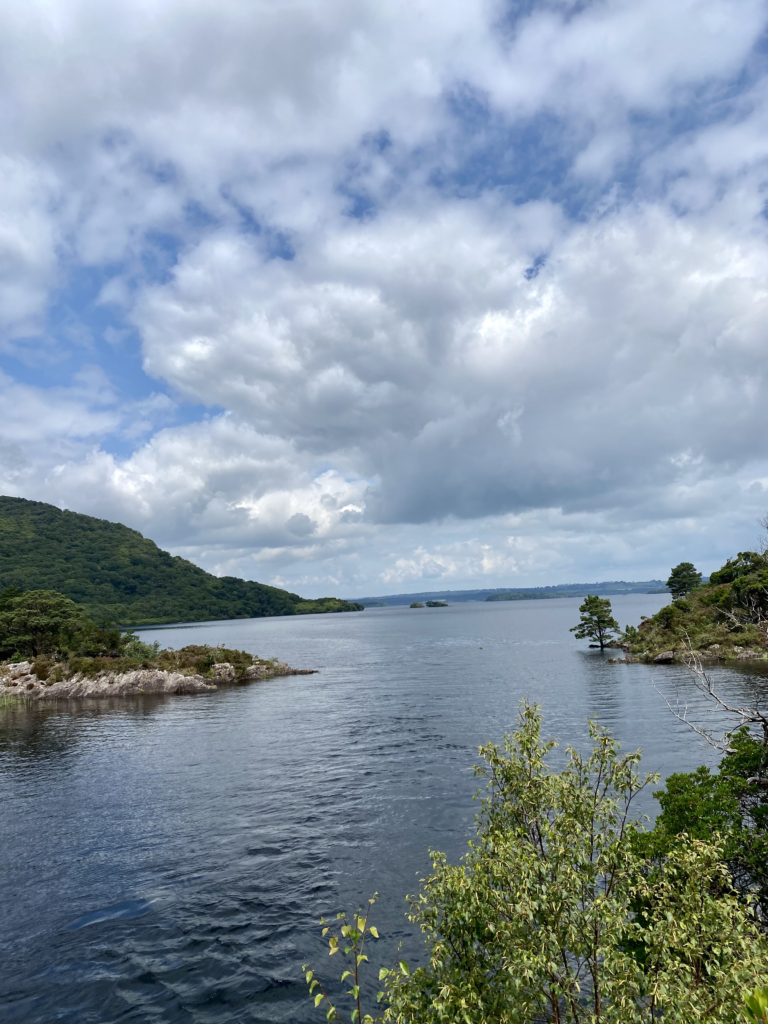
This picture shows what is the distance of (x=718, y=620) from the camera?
101m

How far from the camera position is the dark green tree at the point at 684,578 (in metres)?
147

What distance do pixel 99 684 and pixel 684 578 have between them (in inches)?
5606

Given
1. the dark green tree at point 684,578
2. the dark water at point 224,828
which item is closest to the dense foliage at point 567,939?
the dark water at point 224,828

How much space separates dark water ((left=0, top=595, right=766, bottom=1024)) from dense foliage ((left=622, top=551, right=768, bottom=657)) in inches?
968

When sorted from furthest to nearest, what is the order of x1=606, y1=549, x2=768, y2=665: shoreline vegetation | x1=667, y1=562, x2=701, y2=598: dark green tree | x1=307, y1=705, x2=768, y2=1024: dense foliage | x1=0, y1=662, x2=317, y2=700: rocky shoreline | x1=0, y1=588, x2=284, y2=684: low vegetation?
x1=667, y1=562, x2=701, y2=598: dark green tree
x1=0, y1=588, x2=284, y2=684: low vegetation
x1=606, y1=549, x2=768, y2=665: shoreline vegetation
x1=0, y1=662, x2=317, y2=700: rocky shoreline
x1=307, y1=705, x2=768, y2=1024: dense foliage

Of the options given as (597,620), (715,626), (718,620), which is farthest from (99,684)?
(718,620)

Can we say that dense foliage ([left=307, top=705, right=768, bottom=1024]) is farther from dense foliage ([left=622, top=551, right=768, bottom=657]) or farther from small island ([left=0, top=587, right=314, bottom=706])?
small island ([left=0, top=587, right=314, bottom=706])

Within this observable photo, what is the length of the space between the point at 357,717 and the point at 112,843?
3506cm

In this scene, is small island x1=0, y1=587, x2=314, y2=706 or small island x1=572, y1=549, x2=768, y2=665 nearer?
small island x1=0, y1=587, x2=314, y2=706

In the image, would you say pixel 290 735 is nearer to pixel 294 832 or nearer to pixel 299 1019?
pixel 294 832

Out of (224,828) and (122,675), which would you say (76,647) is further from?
(224,828)

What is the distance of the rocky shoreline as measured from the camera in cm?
8325

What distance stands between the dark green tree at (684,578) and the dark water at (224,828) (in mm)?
85809

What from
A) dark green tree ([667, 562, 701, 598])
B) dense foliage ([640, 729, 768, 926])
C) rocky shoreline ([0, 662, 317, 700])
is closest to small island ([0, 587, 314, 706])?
rocky shoreline ([0, 662, 317, 700])
